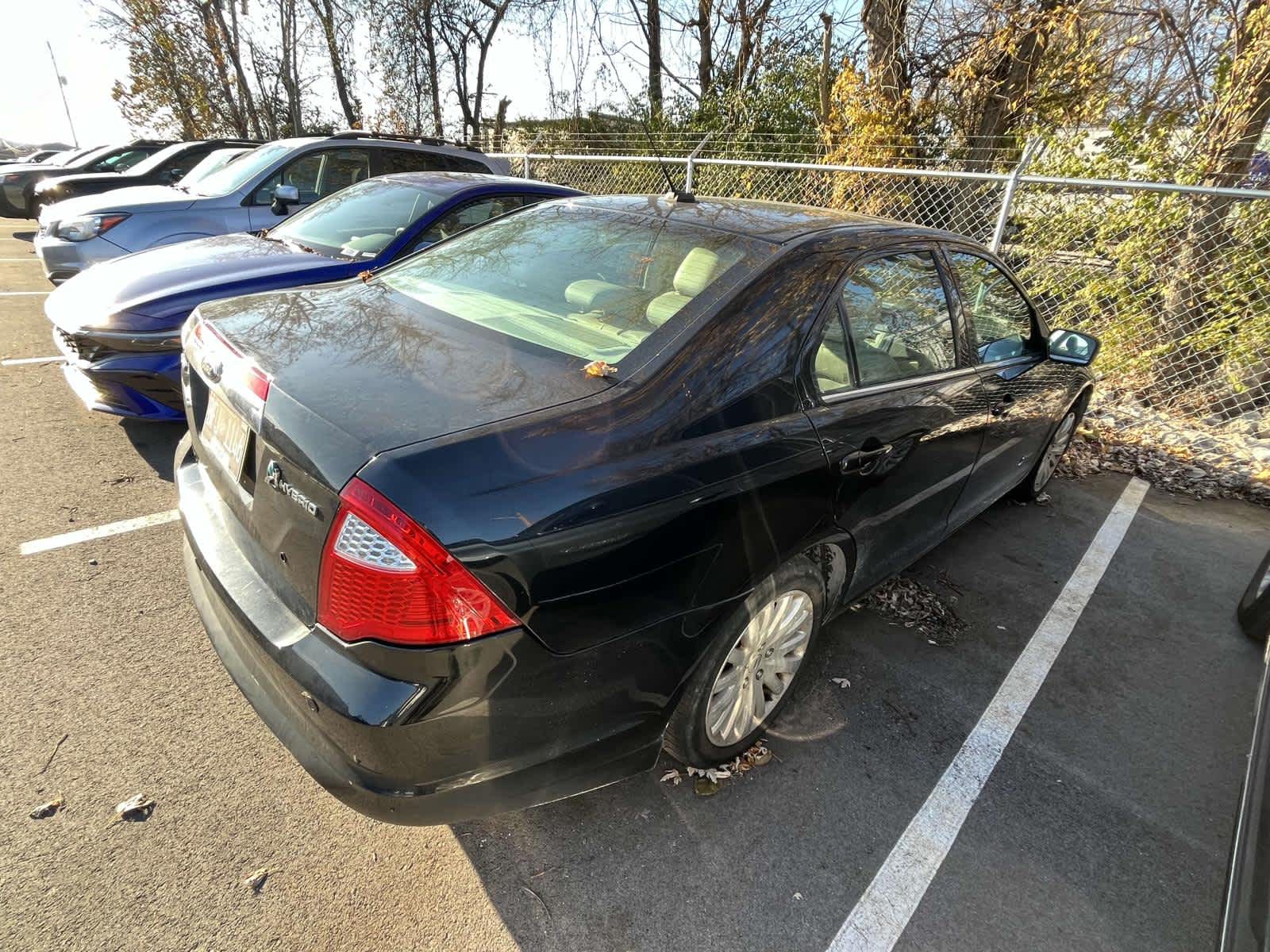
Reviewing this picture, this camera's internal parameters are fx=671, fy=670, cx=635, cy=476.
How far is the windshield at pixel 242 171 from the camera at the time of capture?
5.80 metres

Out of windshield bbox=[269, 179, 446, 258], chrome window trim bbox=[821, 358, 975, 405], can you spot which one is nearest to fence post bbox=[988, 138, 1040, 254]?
→ chrome window trim bbox=[821, 358, 975, 405]

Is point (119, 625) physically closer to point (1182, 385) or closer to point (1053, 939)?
point (1053, 939)

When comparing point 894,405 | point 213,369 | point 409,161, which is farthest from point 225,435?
point 409,161

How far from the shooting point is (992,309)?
3.28 metres

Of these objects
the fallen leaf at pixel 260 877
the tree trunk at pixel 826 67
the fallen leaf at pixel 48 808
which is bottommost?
the fallen leaf at pixel 260 877

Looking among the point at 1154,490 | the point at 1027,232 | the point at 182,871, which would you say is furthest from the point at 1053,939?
the point at 1027,232

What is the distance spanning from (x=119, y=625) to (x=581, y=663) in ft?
7.02

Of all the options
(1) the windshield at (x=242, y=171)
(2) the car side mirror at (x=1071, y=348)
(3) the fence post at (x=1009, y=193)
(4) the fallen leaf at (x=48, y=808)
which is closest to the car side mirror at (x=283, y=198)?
(1) the windshield at (x=242, y=171)

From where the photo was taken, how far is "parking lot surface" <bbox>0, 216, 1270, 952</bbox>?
175 cm

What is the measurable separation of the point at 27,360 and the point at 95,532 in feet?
11.0

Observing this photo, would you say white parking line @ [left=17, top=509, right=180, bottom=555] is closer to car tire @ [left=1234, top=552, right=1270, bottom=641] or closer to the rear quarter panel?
the rear quarter panel

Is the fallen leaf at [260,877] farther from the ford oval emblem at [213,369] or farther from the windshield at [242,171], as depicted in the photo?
the windshield at [242,171]

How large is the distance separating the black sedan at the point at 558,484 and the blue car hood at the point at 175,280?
1.49 m

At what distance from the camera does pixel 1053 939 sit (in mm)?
1814
